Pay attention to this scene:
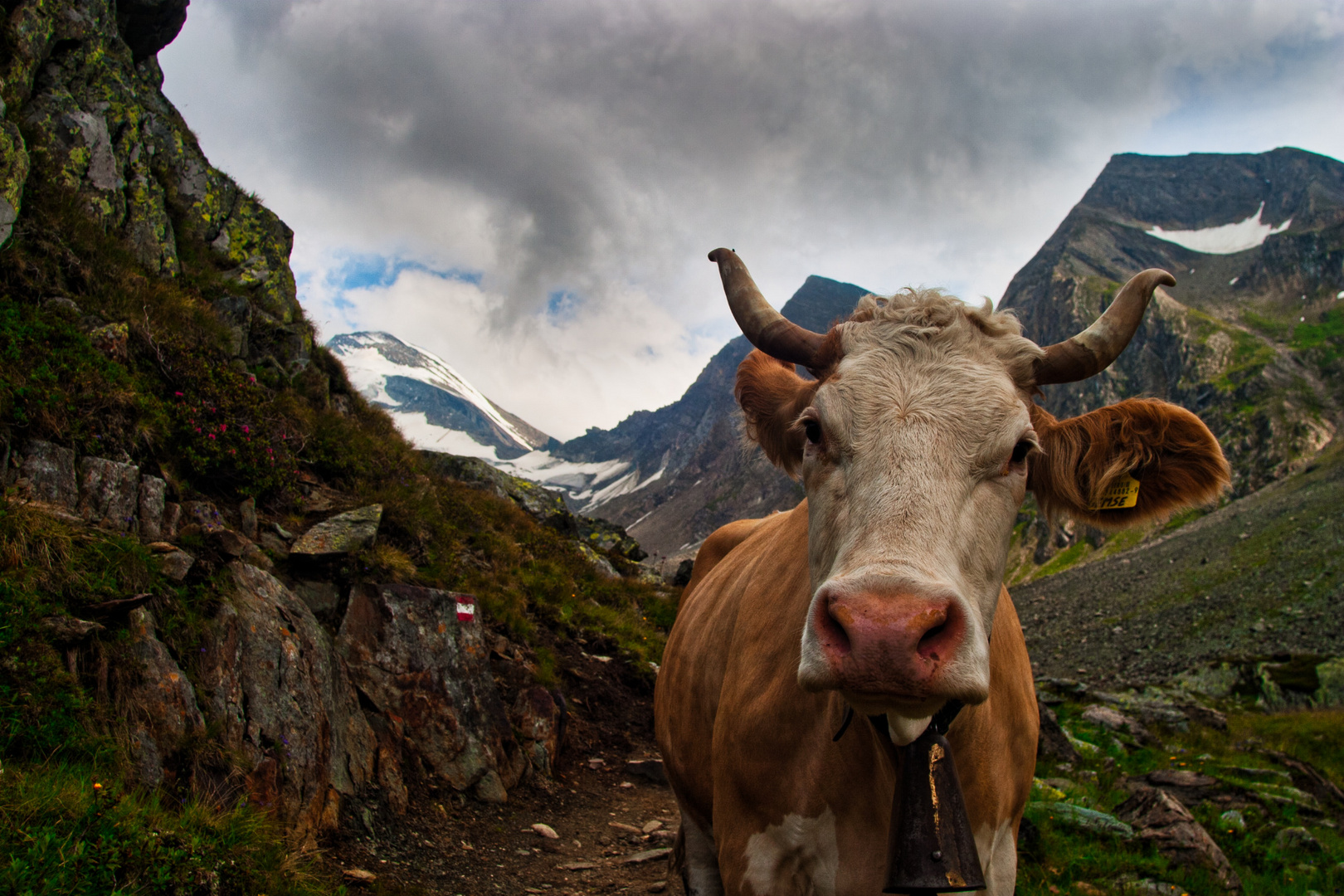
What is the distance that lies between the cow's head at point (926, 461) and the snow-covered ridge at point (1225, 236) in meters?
192

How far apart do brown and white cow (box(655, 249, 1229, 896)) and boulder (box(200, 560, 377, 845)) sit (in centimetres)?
325

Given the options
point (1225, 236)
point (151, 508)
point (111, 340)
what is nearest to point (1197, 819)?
point (151, 508)

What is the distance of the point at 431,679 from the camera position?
6594 mm

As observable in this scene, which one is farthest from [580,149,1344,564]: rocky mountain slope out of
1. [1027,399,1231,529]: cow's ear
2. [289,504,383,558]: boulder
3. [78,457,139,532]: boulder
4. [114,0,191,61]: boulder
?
[114,0,191,61]: boulder

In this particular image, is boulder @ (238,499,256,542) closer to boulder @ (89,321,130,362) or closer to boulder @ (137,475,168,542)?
boulder @ (137,475,168,542)

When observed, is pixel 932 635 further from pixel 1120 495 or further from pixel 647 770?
pixel 647 770

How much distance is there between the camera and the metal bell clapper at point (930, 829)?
224cm

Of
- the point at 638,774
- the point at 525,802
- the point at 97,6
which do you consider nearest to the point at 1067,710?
the point at 638,774

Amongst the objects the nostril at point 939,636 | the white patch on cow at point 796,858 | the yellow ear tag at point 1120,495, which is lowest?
the white patch on cow at point 796,858

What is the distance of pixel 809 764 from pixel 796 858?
43cm

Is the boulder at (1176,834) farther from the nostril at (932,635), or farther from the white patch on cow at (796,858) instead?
the nostril at (932,635)

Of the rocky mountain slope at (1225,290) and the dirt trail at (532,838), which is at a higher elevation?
the rocky mountain slope at (1225,290)

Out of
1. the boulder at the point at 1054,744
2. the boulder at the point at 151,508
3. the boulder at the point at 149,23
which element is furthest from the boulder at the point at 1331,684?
the boulder at the point at 149,23

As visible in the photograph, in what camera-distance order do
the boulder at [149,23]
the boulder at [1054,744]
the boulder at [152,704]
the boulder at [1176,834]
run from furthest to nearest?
the boulder at [149,23] < the boulder at [1054,744] < the boulder at [1176,834] < the boulder at [152,704]
